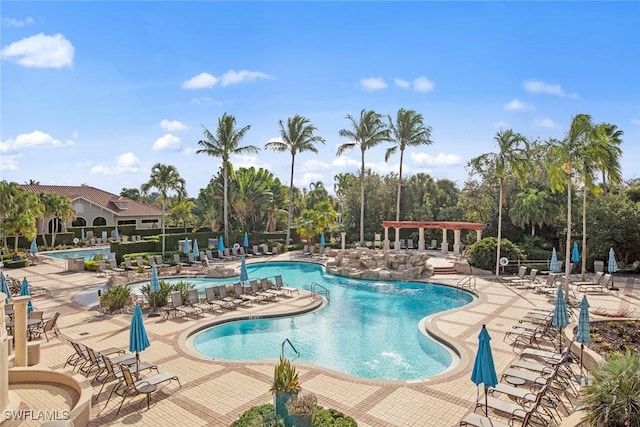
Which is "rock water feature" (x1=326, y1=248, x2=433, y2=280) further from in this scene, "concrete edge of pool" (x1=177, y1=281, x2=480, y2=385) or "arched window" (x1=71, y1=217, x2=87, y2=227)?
"arched window" (x1=71, y1=217, x2=87, y2=227)

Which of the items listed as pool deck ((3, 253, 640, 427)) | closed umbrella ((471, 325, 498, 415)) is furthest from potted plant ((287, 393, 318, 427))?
closed umbrella ((471, 325, 498, 415))

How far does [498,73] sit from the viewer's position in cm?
1788

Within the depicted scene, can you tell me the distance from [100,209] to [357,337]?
47.3 metres

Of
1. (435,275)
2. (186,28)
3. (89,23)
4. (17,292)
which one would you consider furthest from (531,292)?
(17,292)

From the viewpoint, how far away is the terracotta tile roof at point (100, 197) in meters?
51.8

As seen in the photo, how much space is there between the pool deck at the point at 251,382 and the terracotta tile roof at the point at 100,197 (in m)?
38.3

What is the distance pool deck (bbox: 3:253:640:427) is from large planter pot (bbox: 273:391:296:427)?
6.45 feet

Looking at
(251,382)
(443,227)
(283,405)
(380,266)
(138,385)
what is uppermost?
(443,227)

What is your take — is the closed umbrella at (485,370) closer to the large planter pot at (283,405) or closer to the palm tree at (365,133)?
the large planter pot at (283,405)

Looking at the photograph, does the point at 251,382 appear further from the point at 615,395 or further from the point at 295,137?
the point at 295,137

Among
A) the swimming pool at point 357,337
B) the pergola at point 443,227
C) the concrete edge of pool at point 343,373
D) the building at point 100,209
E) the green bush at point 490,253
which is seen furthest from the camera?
the building at point 100,209

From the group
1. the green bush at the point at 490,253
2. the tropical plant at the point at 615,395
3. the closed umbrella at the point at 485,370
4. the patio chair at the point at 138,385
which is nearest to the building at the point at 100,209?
the green bush at the point at 490,253

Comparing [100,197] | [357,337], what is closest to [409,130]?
[357,337]

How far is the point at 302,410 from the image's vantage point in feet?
23.6
